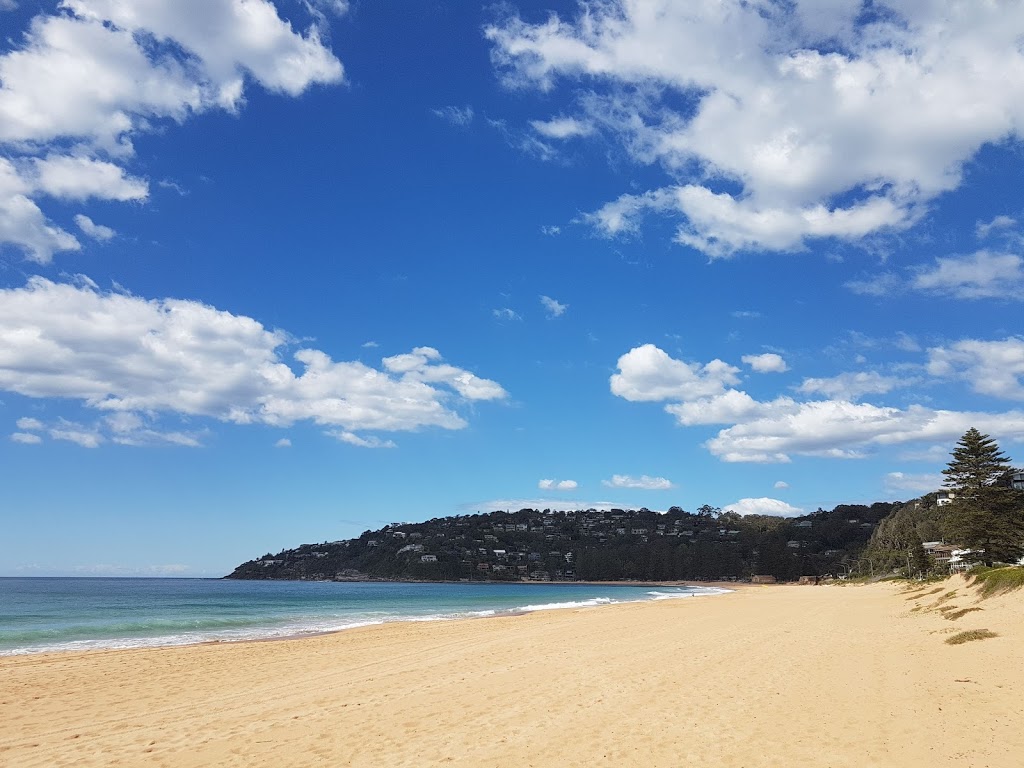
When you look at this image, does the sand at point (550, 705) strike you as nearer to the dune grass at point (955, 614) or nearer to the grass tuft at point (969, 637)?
the grass tuft at point (969, 637)

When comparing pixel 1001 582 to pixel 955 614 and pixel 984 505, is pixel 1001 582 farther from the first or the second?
pixel 984 505

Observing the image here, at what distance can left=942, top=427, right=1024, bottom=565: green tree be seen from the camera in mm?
43469

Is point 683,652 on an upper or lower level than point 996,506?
lower

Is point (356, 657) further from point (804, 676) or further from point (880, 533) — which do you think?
point (880, 533)

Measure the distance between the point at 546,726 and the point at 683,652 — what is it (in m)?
8.72

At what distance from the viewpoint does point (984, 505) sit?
44.4 m

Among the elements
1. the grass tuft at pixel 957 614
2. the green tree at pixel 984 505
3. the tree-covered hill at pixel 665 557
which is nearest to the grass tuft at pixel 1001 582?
the grass tuft at pixel 957 614

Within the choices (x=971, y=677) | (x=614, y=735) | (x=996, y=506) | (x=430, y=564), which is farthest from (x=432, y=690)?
(x=430, y=564)

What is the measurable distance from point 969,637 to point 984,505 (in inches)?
1368

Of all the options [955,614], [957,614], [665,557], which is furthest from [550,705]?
[665,557]

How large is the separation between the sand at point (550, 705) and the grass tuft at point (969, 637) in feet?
1.71

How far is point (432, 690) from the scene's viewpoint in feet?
43.0

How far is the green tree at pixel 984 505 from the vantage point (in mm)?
43469

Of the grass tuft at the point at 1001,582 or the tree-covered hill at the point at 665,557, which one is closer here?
the grass tuft at the point at 1001,582
